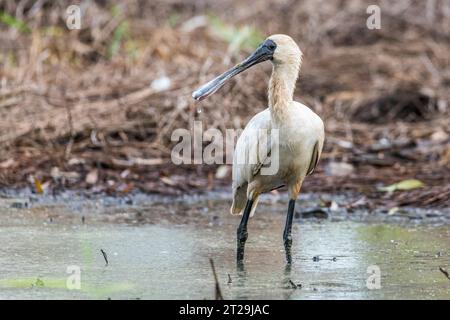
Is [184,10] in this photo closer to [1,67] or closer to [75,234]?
[1,67]

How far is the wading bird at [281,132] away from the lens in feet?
21.6

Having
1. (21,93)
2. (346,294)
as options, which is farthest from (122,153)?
(346,294)

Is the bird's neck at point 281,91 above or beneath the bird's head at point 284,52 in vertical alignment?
beneath

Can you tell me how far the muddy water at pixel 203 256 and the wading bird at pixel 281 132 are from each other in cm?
32

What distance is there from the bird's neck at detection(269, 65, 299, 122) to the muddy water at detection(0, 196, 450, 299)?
0.94 meters

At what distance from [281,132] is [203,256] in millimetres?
951

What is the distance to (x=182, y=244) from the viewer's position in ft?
22.7

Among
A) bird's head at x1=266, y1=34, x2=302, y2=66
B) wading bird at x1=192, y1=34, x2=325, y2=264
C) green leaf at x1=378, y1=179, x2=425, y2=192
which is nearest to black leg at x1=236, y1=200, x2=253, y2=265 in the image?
wading bird at x1=192, y1=34, x2=325, y2=264

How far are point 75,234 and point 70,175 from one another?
2.25 m

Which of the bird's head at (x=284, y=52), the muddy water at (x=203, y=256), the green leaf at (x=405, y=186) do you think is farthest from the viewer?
the green leaf at (x=405, y=186)
